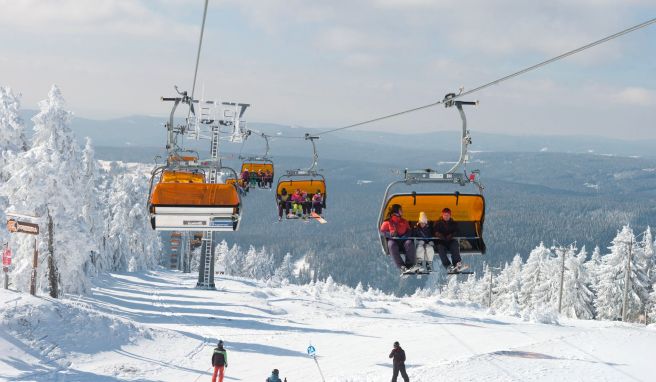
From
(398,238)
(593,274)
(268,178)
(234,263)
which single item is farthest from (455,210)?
(234,263)

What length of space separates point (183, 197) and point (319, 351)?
460 inches

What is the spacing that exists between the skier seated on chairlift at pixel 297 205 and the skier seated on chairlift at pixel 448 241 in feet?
40.9

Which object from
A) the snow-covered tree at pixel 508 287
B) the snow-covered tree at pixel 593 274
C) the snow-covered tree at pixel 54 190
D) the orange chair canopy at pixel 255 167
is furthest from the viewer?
the snow-covered tree at pixel 508 287

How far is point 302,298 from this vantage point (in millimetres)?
44750

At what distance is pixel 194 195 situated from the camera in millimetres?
17297

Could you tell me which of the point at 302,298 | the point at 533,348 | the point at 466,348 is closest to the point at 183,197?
the point at 466,348

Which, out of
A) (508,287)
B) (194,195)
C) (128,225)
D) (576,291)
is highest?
(194,195)

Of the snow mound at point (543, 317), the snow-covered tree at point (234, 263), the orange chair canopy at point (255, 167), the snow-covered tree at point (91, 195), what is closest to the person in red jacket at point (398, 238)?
the orange chair canopy at point (255, 167)

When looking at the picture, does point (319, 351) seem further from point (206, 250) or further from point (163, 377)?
point (206, 250)

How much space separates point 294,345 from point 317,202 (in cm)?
637

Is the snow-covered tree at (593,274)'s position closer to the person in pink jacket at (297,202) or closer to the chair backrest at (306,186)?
the chair backrest at (306,186)

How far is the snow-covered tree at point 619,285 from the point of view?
2286 inches

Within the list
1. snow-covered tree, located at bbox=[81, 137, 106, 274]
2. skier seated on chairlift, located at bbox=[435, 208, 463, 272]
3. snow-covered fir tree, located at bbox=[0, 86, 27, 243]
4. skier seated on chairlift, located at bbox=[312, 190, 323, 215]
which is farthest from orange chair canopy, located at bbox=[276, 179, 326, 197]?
snow-covered tree, located at bbox=[81, 137, 106, 274]

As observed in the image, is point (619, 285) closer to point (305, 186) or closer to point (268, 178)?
point (268, 178)
